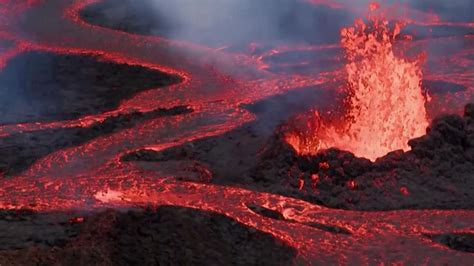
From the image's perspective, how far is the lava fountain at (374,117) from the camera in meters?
Result: 7.18

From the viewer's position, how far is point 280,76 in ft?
32.0

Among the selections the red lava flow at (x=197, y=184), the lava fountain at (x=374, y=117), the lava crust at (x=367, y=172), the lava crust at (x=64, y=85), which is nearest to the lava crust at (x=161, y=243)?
the red lava flow at (x=197, y=184)

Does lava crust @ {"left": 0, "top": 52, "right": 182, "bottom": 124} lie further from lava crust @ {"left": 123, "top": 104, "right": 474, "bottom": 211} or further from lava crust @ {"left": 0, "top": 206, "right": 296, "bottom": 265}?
lava crust @ {"left": 0, "top": 206, "right": 296, "bottom": 265}

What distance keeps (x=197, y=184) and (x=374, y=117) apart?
102 inches

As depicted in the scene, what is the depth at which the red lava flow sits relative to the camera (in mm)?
5004

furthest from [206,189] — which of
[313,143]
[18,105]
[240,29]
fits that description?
[240,29]

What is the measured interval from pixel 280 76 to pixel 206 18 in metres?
4.41

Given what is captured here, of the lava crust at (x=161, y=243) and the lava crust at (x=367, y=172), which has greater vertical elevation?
→ the lava crust at (x=367, y=172)

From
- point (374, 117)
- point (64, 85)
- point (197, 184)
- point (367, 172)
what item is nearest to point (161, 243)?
point (197, 184)

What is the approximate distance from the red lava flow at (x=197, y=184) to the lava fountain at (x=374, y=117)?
36 centimetres

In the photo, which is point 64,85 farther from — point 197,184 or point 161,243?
point 161,243

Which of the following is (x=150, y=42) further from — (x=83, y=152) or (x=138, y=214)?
(x=138, y=214)

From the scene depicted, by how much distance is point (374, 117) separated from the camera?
7742mm

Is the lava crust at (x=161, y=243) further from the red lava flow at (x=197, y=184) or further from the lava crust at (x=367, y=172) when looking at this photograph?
the lava crust at (x=367, y=172)
